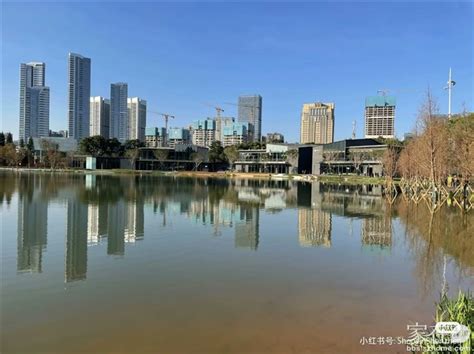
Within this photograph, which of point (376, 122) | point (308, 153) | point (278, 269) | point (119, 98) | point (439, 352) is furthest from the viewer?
point (119, 98)

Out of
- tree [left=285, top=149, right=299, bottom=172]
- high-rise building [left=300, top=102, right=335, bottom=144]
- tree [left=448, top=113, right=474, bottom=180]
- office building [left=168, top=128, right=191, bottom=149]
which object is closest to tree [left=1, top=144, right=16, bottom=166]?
office building [left=168, top=128, right=191, bottom=149]

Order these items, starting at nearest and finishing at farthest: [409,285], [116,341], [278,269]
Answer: [116,341], [409,285], [278,269]

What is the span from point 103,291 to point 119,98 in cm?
18066

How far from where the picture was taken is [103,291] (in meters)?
8.11

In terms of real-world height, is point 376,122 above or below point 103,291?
above

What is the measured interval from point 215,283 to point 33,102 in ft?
474

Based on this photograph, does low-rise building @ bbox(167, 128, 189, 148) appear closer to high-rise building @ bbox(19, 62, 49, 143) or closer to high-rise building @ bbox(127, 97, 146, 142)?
high-rise building @ bbox(127, 97, 146, 142)

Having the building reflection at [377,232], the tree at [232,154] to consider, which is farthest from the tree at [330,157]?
the building reflection at [377,232]

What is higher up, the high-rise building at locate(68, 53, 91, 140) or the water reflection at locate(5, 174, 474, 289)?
the high-rise building at locate(68, 53, 91, 140)

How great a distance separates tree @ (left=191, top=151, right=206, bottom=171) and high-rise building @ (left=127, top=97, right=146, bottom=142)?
67.7 meters

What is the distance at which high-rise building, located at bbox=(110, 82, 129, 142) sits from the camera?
172 metres

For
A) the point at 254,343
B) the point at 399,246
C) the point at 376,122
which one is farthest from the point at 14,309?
the point at 376,122

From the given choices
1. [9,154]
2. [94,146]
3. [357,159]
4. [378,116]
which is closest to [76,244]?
[357,159]

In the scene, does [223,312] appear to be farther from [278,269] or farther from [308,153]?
[308,153]
